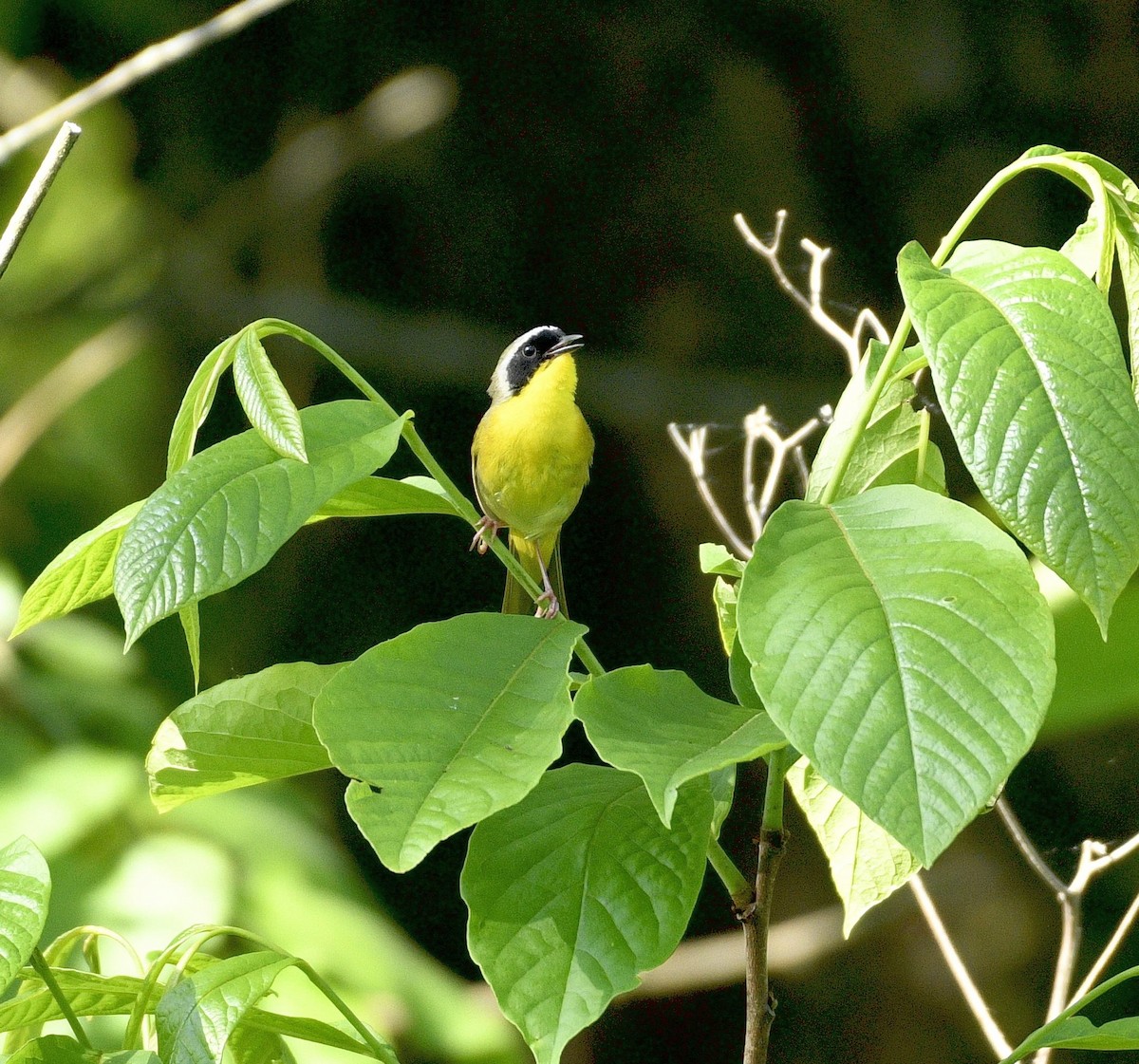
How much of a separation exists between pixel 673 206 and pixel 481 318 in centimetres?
47

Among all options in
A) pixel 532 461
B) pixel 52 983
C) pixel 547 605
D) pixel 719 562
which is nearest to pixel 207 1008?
pixel 52 983

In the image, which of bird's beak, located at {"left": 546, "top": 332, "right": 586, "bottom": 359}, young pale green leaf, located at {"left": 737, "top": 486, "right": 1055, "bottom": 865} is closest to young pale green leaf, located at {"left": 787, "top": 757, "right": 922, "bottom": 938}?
young pale green leaf, located at {"left": 737, "top": 486, "right": 1055, "bottom": 865}

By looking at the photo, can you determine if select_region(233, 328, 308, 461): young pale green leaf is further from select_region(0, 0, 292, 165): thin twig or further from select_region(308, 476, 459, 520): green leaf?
select_region(0, 0, 292, 165): thin twig

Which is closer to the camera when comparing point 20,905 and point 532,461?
point 20,905

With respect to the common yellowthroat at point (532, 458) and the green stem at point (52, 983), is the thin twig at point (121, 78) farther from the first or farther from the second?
the green stem at point (52, 983)

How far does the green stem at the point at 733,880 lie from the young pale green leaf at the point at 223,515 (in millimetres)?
243

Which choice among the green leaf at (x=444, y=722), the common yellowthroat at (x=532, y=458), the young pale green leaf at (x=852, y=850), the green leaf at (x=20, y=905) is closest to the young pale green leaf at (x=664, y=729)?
the green leaf at (x=444, y=722)

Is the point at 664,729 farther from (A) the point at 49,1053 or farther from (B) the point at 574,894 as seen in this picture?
(A) the point at 49,1053

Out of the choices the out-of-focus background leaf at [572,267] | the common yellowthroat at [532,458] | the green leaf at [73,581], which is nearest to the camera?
the green leaf at [73,581]

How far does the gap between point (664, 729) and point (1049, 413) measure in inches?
7.9

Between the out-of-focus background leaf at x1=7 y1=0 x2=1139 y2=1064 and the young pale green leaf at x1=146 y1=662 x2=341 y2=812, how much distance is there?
153 cm

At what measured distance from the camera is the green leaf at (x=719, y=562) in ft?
2.21

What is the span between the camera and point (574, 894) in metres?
0.61

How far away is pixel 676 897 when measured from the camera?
0.59 metres
